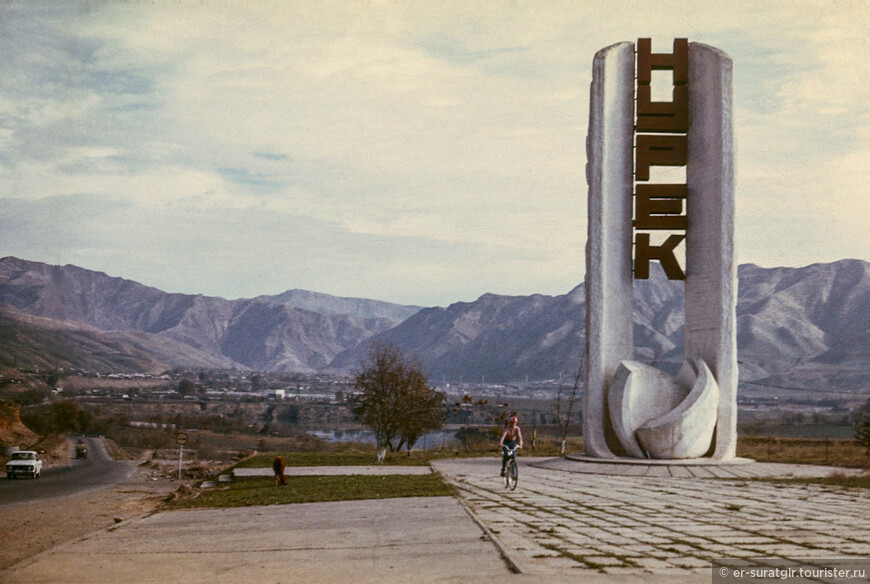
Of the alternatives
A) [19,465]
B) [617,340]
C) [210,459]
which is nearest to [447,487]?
[617,340]

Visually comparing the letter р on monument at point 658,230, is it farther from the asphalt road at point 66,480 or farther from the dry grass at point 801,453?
the asphalt road at point 66,480

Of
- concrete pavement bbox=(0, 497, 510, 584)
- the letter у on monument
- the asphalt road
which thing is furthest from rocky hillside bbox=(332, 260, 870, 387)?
concrete pavement bbox=(0, 497, 510, 584)

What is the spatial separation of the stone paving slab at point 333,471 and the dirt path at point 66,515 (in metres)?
2.35

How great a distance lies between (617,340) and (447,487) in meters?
8.62

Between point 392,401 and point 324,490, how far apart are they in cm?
1301

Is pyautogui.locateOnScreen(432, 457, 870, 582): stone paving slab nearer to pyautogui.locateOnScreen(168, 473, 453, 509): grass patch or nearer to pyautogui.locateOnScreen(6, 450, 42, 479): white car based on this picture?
pyautogui.locateOnScreen(168, 473, 453, 509): grass patch

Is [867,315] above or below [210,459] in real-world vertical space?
above

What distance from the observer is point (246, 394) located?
14150 centimetres

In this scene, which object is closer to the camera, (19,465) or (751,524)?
(751,524)

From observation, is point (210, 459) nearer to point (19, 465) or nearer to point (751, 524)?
point (19, 465)

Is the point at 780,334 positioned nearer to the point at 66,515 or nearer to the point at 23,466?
the point at 23,466

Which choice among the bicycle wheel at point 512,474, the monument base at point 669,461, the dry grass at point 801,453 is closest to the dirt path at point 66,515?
the bicycle wheel at point 512,474

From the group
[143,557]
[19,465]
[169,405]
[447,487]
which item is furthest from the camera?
[169,405]

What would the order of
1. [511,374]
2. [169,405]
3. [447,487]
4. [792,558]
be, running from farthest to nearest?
[511,374] → [169,405] → [447,487] → [792,558]
